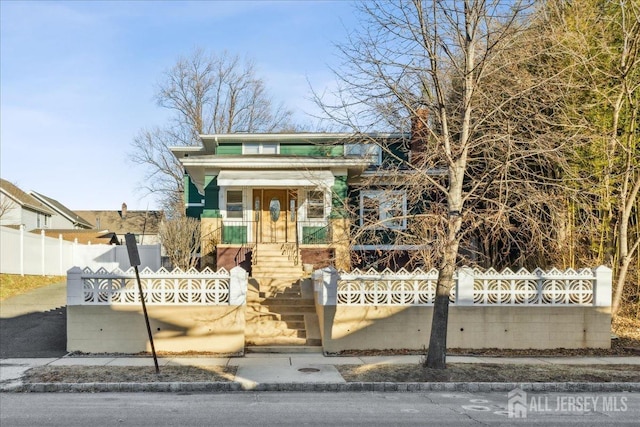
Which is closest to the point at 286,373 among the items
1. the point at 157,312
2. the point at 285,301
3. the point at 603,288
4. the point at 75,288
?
the point at 157,312

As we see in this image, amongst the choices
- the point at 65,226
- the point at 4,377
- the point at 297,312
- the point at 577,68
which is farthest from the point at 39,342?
the point at 65,226

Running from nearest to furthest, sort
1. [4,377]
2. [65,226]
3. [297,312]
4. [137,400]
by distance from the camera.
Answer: [137,400], [4,377], [297,312], [65,226]

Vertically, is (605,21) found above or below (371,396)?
above

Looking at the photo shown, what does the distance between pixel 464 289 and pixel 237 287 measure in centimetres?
524

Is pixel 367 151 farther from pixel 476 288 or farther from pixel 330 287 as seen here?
pixel 476 288

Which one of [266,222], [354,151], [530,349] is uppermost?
[354,151]

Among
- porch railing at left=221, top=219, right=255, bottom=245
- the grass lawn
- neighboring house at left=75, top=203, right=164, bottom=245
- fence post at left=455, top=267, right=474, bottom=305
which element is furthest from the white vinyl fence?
neighboring house at left=75, top=203, right=164, bottom=245

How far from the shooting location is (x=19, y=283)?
18.4m

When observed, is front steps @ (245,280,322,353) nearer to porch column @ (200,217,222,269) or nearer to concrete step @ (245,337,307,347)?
concrete step @ (245,337,307,347)

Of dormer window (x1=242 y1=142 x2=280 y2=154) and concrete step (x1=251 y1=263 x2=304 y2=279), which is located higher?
dormer window (x1=242 y1=142 x2=280 y2=154)

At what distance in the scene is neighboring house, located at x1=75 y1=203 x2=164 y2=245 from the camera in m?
50.7

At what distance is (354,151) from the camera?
2206 centimetres

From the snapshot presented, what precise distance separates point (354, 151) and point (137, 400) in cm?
1597

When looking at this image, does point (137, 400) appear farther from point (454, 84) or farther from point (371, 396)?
point (454, 84)
